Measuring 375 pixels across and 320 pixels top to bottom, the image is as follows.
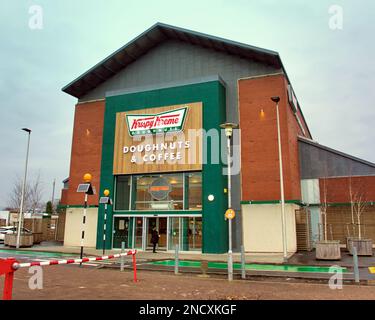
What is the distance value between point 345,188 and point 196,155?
1180 centimetres

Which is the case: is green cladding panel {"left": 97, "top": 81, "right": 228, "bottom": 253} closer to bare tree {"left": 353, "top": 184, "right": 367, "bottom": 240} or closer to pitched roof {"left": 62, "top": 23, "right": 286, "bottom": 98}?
pitched roof {"left": 62, "top": 23, "right": 286, "bottom": 98}

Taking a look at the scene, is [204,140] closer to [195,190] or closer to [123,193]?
[195,190]

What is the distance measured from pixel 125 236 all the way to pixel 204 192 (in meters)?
7.16

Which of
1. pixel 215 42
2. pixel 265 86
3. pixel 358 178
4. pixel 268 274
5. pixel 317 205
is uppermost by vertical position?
pixel 215 42

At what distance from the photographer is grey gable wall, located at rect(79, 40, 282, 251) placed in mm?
25719

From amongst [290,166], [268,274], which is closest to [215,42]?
[290,166]

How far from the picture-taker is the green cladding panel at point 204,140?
23.4 metres

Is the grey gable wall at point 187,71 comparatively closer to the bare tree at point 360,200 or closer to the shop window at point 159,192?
the shop window at point 159,192

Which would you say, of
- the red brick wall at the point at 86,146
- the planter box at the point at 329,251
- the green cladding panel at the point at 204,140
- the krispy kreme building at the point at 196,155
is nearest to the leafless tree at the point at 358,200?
the krispy kreme building at the point at 196,155

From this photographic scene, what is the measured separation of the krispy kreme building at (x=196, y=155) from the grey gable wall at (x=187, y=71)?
80mm

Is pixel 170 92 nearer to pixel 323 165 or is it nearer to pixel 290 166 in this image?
pixel 290 166

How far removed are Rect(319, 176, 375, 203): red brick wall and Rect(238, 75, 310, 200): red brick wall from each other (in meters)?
3.00

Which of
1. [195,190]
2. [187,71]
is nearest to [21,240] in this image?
[195,190]

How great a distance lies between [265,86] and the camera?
25.1 meters
